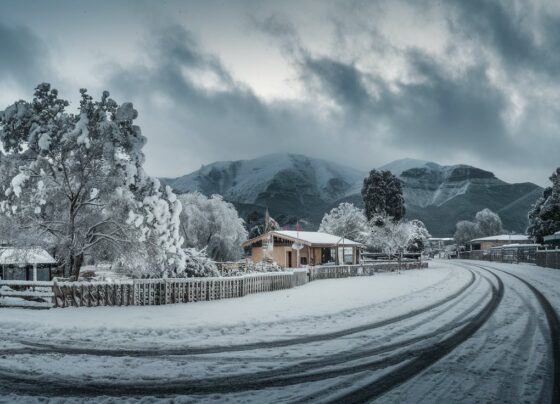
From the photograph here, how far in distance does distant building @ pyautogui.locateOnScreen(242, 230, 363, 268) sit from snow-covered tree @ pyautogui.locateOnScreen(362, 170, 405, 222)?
68.2 feet

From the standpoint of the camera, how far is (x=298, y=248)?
1638 inches

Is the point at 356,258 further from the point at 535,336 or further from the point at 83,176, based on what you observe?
the point at 535,336

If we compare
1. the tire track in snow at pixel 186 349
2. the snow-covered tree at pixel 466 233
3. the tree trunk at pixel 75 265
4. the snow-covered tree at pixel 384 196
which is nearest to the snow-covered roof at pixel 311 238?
the snow-covered tree at pixel 384 196

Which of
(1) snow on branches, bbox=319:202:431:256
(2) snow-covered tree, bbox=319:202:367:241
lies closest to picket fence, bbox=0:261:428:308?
(1) snow on branches, bbox=319:202:431:256

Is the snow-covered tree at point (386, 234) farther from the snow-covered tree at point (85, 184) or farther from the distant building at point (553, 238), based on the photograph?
the snow-covered tree at point (85, 184)

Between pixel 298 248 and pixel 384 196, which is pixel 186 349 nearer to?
pixel 298 248

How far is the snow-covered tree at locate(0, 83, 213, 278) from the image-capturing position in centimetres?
1934

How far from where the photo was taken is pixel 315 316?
1442 centimetres

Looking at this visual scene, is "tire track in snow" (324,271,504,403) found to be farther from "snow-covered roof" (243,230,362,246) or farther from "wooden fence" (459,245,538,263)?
"wooden fence" (459,245,538,263)

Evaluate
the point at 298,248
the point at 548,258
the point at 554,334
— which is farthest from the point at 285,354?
the point at 548,258

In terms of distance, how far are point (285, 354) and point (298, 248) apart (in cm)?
3248

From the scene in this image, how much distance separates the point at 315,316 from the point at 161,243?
8.66 m

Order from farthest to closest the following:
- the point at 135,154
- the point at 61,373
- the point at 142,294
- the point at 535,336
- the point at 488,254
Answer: the point at 488,254, the point at 135,154, the point at 142,294, the point at 535,336, the point at 61,373

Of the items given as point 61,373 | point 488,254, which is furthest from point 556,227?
point 61,373
